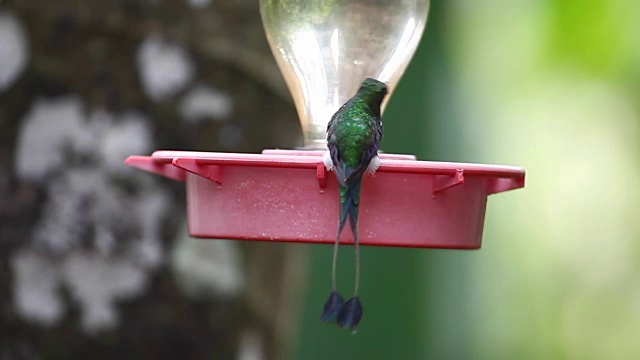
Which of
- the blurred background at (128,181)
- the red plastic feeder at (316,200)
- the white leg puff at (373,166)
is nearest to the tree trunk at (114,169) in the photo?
the blurred background at (128,181)

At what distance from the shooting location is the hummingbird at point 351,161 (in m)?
1.38

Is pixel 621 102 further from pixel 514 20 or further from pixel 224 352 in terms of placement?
pixel 224 352

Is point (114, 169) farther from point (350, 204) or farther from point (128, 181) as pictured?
point (350, 204)

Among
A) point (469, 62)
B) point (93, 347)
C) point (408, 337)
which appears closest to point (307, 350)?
point (408, 337)

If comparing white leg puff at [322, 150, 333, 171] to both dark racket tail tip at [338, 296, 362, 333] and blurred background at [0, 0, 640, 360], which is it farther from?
blurred background at [0, 0, 640, 360]

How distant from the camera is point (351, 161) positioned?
1.39 m

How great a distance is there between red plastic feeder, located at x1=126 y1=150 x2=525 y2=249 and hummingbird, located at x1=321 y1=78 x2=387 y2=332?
0.09ft

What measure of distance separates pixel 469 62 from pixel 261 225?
3725 millimetres

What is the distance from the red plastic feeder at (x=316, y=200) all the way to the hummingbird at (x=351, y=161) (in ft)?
0.09

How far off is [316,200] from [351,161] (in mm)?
96

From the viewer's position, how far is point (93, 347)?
2.11 m

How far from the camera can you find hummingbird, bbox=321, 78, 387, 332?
1.38 metres

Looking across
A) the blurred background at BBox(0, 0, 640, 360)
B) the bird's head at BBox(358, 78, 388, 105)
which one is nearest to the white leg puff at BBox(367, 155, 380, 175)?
the bird's head at BBox(358, 78, 388, 105)

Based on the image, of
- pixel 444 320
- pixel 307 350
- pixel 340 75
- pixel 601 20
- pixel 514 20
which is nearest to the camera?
pixel 340 75
